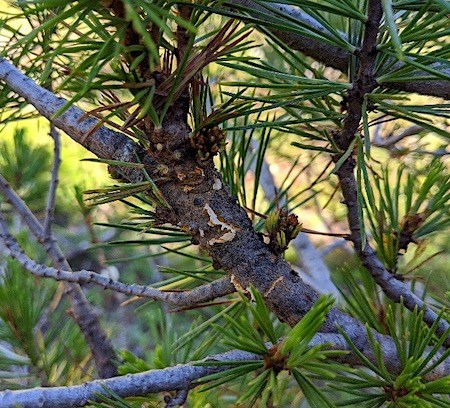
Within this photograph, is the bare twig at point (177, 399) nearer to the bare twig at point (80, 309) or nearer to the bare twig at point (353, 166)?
the bare twig at point (353, 166)

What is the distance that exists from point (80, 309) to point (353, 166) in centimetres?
32

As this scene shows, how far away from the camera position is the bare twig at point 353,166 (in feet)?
0.93

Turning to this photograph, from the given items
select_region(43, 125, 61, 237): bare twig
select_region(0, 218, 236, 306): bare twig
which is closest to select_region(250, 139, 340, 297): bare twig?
select_region(43, 125, 61, 237): bare twig

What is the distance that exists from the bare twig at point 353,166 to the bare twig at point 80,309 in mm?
270

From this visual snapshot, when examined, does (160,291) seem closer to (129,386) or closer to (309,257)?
(129,386)

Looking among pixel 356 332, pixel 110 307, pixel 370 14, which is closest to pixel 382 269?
pixel 356 332

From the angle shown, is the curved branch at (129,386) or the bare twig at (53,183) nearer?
the curved branch at (129,386)

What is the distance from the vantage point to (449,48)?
300 mm

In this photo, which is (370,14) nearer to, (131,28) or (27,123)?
(131,28)

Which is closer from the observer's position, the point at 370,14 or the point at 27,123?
the point at 370,14

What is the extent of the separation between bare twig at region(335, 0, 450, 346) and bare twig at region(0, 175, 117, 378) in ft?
0.89

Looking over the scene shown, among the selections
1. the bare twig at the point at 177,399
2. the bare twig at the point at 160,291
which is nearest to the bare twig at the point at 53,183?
the bare twig at the point at 160,291

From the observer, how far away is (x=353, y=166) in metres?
0.38

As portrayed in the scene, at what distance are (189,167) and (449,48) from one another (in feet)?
0.51
